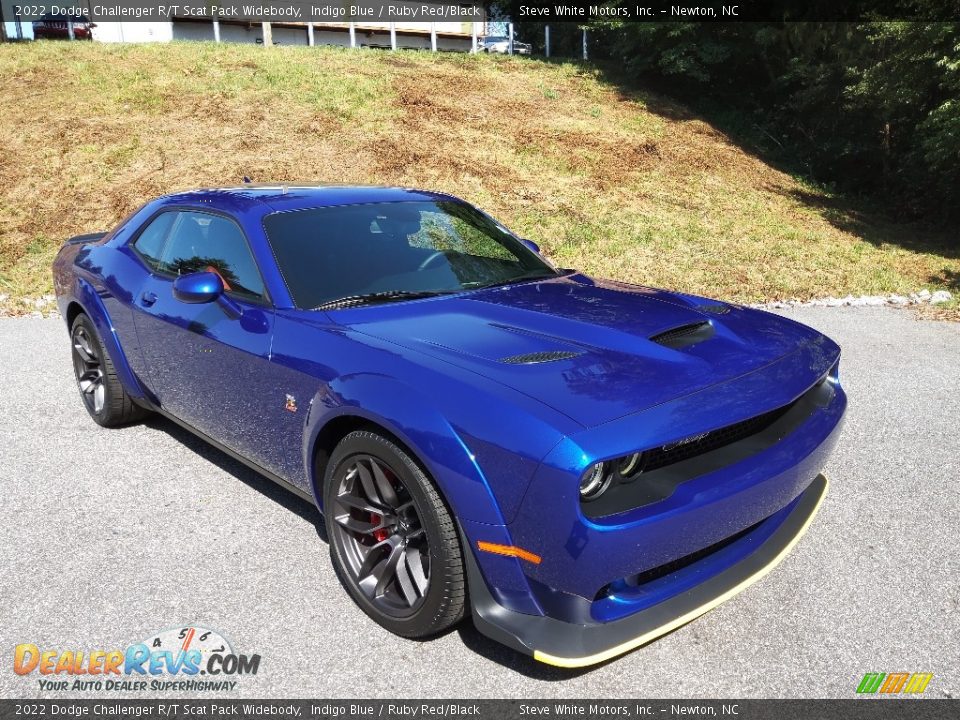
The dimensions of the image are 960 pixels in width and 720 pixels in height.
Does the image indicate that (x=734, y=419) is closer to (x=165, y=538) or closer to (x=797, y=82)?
(x=165, y=538)

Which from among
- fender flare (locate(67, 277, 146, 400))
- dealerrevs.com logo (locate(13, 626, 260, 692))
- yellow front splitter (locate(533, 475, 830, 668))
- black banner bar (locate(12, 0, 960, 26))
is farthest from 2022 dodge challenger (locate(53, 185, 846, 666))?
black banner bar (locate(12, 0, 960, 26))

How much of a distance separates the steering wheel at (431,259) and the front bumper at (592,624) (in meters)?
1.62

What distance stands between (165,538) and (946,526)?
11.7 feet

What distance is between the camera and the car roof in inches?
139

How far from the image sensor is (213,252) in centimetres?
354

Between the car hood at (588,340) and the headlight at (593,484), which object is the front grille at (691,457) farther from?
the car hood at (588,340)

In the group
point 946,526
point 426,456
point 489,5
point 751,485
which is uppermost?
point 489,5

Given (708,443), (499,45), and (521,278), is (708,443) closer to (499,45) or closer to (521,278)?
(521,278)

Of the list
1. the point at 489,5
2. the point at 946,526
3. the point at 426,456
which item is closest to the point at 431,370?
the point at 426,456


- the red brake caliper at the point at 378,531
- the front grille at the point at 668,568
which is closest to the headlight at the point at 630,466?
the front grille at the point at 668,568

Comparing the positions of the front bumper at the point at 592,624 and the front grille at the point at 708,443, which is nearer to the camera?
the front bumper at the point at 592,624

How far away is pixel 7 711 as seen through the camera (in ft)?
7.29

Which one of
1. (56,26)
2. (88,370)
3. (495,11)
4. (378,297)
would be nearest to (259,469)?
(378,297)

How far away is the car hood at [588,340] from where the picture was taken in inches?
87.4
